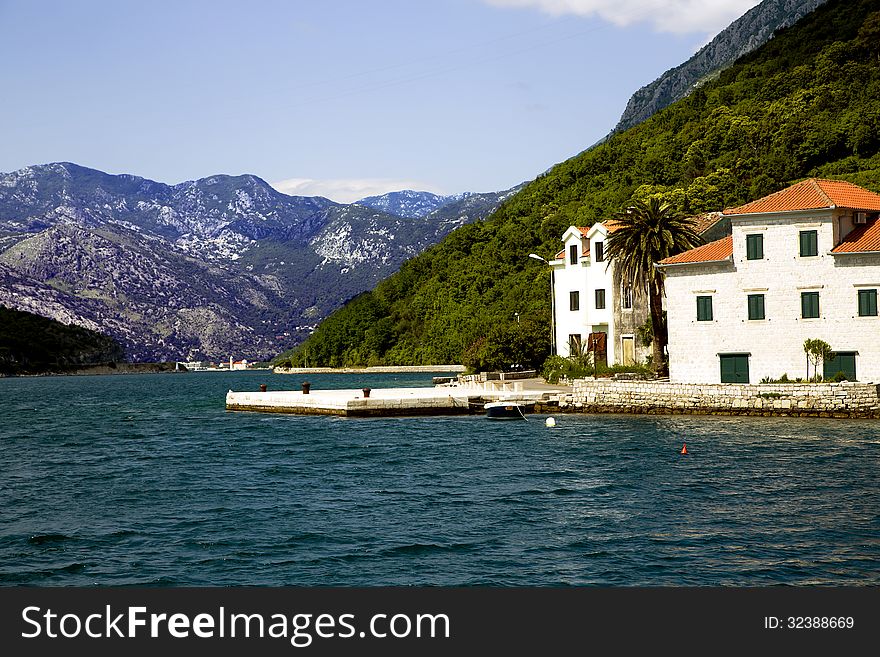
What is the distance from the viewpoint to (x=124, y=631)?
1358cm

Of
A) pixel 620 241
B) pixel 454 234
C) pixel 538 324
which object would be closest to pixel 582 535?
pixel 620 241

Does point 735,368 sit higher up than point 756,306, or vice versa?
point 756,306

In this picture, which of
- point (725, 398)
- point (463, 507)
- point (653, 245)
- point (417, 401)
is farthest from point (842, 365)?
point (463, 507)

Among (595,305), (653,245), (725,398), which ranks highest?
(653,245)

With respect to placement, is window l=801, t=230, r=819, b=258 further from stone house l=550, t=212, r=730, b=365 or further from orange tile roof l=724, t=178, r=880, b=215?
stone house l=550, t=212, r=730, b=365

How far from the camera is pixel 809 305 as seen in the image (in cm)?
5044

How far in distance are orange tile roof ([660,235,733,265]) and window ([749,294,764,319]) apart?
2.47 m

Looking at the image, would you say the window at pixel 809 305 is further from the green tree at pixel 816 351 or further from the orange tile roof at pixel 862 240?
the orange tile roof at pixel 862 240

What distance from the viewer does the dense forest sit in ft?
388

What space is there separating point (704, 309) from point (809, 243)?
6289mm

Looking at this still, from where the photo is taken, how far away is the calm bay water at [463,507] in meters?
21.4

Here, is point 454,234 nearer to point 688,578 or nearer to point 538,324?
point 538,324

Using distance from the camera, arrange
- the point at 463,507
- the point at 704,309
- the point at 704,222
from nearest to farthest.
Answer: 1. the point at 463,507
2. the point at 704,309
3. the point at 704,222

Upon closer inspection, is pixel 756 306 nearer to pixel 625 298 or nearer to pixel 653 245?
pixel 653 245
